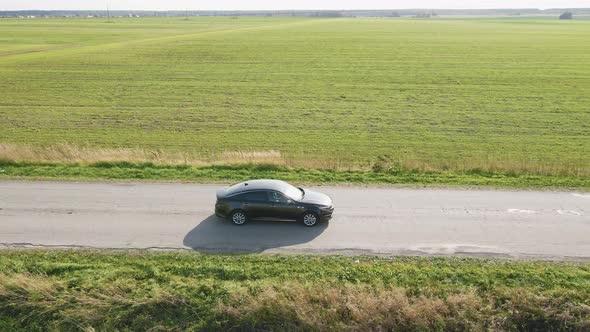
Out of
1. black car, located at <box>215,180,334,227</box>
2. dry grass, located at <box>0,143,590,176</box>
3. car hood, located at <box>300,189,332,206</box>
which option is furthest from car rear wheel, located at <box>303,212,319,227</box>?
dry grass, located at <box>0,143,590,176</box>

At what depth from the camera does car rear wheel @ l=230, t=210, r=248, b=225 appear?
49.3 feet

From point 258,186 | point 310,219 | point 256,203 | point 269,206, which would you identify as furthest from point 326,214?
point 258,186

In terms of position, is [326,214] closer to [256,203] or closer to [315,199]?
[315,199]

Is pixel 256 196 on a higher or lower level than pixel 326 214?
higher

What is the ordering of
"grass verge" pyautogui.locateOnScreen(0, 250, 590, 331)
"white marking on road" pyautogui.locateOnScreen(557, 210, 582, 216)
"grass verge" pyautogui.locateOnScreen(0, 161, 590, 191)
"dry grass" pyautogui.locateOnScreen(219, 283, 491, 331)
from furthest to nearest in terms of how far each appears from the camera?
"grass verge" pyautogui.locateOnScreen(0, 161, 590, 191)
"white marking on road" pyautogui.locateOnScreen(557, 210, 582, 216)
"grass verge" pyautogui.locateOnScreen(0, 250, 590, 331)
"dry grass" pyautogui.locateOnScreen(219, 283, 491, 331)

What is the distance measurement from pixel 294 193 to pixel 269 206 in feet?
2.92

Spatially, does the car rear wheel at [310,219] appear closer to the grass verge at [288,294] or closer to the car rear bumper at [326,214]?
the car rear bumper at [326,214]

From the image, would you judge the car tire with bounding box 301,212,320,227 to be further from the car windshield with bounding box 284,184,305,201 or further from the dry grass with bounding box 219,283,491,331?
the dry grass with bounding box 219,283,491,331

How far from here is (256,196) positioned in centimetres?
1500

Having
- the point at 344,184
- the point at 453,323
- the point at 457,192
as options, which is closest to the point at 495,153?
the point at 457,192

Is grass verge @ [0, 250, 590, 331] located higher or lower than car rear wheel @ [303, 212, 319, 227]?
lower

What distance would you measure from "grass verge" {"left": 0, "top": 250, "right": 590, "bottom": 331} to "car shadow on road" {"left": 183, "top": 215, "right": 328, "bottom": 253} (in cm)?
90

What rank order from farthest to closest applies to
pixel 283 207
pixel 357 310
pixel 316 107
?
pixel 316 107
pixel 283 207
pixel 357 310

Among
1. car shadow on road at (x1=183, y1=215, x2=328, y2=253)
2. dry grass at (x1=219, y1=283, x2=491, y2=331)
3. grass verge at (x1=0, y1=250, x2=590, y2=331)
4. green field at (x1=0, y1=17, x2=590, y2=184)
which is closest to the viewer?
dry grass at (x1=219, y1=283, x2=491, y2=331)
